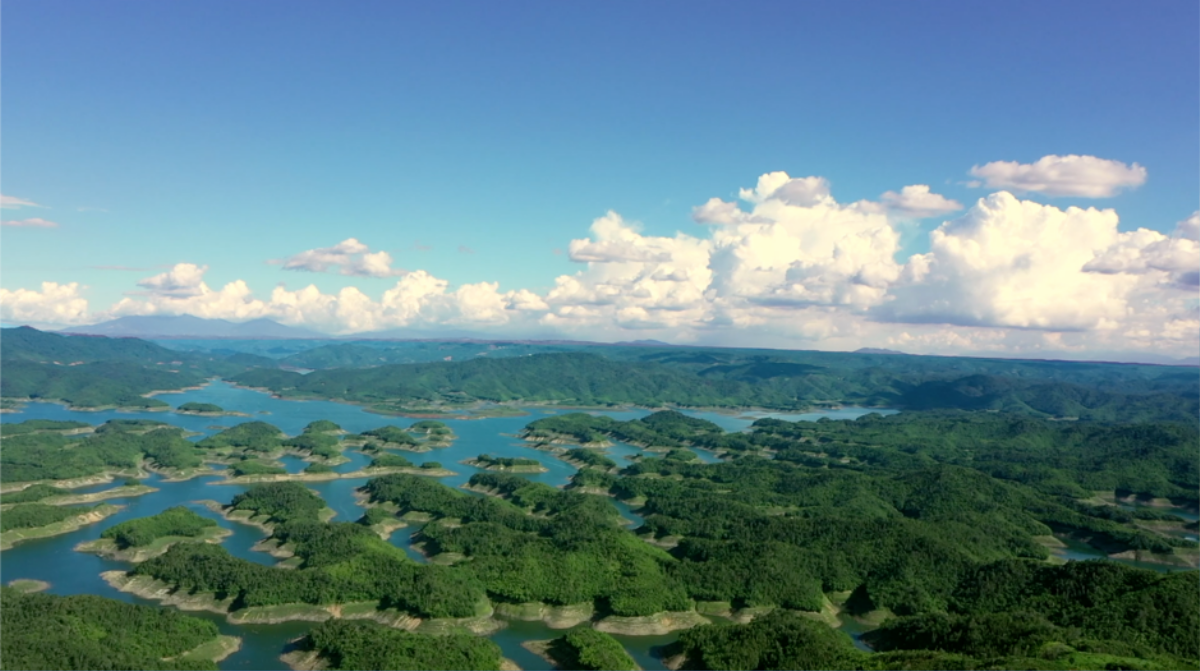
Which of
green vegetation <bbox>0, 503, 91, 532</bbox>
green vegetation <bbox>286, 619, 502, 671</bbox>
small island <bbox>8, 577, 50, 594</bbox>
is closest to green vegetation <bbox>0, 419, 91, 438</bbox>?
green vegetation <bbox>0, 503, 91, 532</bbox>

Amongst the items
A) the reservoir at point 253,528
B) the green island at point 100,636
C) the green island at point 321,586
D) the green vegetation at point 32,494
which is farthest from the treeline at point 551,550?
the green vegetation at point 32,494

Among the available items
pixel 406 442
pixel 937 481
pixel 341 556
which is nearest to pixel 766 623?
pixel 341 556

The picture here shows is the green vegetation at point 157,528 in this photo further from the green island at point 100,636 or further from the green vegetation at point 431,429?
the green vegetation at point 431,429

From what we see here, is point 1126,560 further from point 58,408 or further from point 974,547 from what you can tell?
point 58,408

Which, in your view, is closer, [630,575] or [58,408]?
[630,575]

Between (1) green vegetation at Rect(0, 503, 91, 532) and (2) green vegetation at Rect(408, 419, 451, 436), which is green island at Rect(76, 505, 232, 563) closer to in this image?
(1) green vegetation at Rect(0, 503, 91, 532)

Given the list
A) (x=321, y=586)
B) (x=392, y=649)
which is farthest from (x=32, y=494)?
(x=392, y=649)
